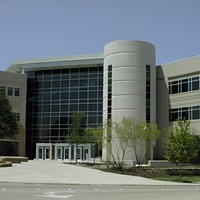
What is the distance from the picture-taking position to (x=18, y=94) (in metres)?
68.4

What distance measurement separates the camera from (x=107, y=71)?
59.8 meters

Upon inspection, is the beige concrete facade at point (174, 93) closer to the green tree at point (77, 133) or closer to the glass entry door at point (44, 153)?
the green tree at point (77, 133)

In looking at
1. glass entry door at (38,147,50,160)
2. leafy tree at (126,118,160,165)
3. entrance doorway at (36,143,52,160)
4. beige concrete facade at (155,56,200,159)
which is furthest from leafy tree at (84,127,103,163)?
glass entry door at (38,147,50,160)

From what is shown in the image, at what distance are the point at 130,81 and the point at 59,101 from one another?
15.3 m

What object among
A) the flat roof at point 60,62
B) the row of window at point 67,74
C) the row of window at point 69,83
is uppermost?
the flat roof at point 60,62

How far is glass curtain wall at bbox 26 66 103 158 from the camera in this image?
217ft

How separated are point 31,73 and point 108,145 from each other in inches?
1002

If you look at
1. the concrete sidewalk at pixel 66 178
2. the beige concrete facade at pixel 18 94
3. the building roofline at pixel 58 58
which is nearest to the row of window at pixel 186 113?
the building roofline at pixel 58 58

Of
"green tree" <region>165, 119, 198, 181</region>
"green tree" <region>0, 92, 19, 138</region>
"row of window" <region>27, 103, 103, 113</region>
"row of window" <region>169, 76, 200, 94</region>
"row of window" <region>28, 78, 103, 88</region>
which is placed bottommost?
"green tree" <region>165, 119, 198, 181</region>

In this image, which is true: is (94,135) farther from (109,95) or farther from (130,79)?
(130,79)

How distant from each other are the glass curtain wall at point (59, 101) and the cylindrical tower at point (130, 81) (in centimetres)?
652

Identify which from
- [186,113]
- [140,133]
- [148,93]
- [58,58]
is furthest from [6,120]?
[186,113]

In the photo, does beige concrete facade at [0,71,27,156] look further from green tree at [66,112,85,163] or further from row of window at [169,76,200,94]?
row of window at [169,76,200,94]

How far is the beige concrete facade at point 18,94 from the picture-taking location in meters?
67.4
